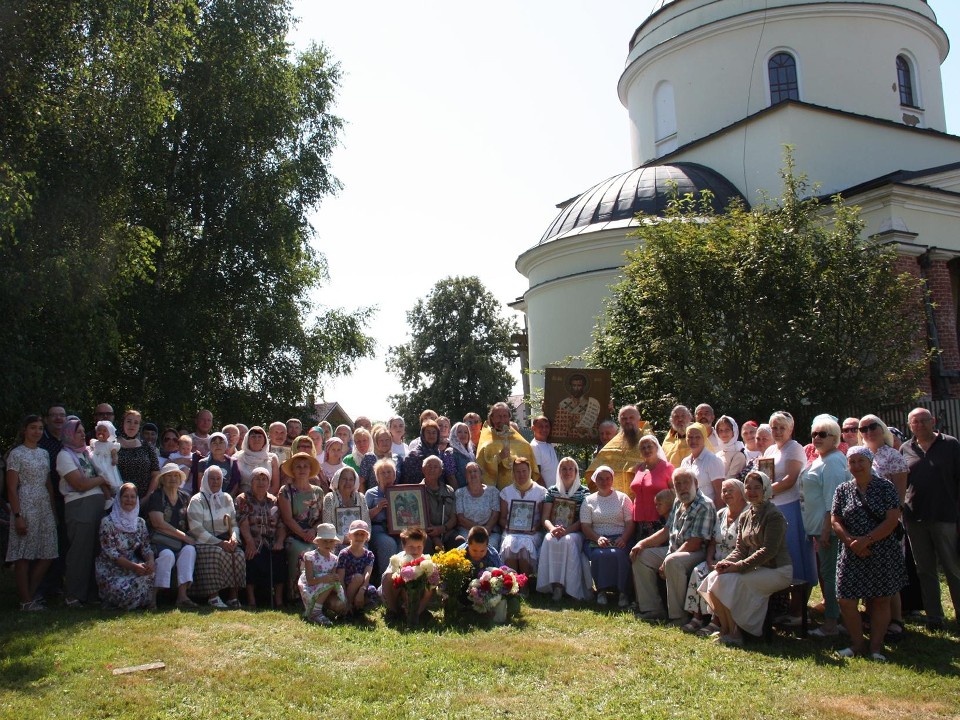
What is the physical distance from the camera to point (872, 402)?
13516 mm

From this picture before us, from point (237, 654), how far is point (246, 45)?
13221 mm

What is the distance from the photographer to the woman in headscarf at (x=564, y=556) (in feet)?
30.5

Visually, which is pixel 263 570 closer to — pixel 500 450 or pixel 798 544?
pixel 500 450

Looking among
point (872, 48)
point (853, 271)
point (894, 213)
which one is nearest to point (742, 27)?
point (872, 48)

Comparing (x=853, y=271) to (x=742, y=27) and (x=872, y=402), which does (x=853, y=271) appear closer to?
(x=872, y=402)

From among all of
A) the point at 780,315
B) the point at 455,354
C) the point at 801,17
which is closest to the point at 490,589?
the point at 780,315

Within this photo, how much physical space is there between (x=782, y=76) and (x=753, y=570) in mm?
21371

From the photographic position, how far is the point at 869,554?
6.86 metres

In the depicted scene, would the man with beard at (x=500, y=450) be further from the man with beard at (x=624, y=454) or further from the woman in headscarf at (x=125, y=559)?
the woman in headscarf at (x=125, y=559)

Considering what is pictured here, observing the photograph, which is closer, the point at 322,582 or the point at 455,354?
the point at 322,582

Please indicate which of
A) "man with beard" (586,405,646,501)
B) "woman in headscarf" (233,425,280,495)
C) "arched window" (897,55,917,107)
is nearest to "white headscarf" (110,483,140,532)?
"woman in headscarf" (233,425,280,495)

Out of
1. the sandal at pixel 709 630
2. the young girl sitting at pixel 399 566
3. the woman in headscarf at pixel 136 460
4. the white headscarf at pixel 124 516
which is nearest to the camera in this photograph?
the sandal at pixel 709 630

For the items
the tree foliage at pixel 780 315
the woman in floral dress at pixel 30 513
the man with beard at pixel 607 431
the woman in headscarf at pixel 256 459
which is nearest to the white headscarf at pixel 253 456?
the woman in headscarf at pixel 256 459

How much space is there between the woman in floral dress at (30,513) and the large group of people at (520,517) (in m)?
0.02
